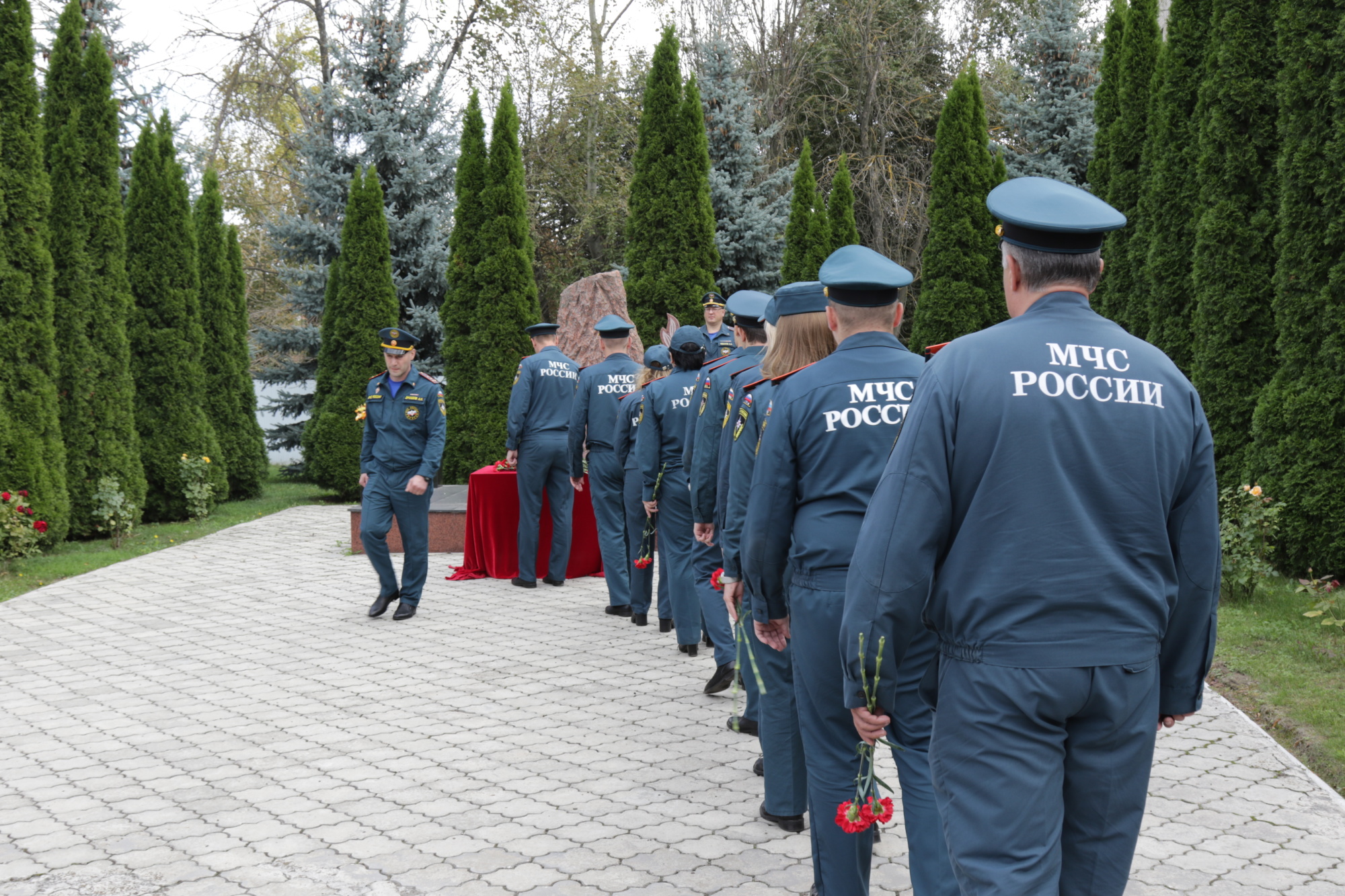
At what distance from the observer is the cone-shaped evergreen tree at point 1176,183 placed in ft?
32.2

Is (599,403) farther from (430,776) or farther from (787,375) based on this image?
(787,375)

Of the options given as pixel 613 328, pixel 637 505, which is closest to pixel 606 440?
pixel 637 505

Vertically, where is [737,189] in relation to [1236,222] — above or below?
above

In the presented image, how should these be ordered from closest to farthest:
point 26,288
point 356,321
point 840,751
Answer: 1. point 840,751
2. point 26,288
3. point 356,321

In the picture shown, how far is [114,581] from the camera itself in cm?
1005

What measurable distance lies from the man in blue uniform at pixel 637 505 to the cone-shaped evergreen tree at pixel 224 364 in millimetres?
11414

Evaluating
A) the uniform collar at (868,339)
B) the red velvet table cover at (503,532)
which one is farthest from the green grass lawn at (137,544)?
the uniform collar at (868,339)

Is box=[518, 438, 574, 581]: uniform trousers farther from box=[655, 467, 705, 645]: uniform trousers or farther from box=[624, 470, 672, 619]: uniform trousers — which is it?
box=[655, 467, 705, 645]: uniform trousers

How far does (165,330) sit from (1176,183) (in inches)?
526

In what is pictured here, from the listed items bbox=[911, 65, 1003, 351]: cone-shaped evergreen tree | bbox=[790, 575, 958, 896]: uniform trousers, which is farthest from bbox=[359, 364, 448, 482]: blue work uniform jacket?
bbox=[911, 65, 1003, 351]: cone-shaped evergreen tree

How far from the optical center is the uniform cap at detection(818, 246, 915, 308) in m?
3.21

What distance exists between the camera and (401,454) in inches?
316

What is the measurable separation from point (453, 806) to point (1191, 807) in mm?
3098

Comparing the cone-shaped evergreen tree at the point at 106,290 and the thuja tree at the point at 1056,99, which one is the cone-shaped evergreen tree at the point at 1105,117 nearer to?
the thuja tree at the point at 1056,99
